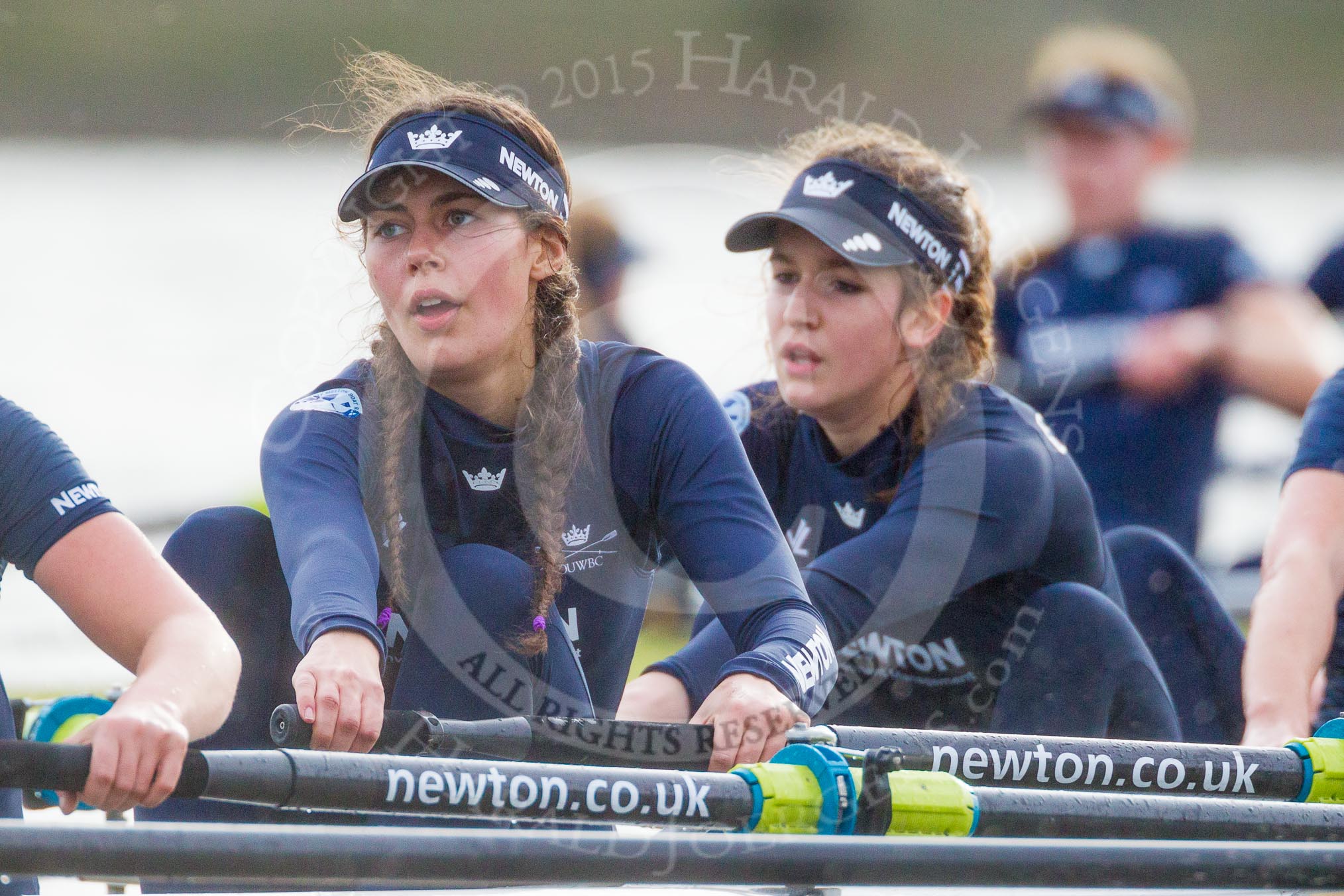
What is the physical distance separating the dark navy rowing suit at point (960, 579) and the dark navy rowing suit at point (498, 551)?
233mm

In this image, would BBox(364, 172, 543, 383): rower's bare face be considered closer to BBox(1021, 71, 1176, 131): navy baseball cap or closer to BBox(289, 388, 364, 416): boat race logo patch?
BBox(289, 388, 364, 416): boat race logo patch

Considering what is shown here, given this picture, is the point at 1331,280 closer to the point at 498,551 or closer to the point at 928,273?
the point at 928,273

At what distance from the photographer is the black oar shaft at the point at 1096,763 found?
1737mm

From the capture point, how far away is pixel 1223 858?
→ 156 centimetres

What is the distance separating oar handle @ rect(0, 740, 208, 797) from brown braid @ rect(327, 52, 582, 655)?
0.58 meters

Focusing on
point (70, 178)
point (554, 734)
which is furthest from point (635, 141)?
point (554, 734)

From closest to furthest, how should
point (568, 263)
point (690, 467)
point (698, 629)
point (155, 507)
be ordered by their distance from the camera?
point (690, 467) → point (568, 263) → point (698, 629) → point (155, 507)

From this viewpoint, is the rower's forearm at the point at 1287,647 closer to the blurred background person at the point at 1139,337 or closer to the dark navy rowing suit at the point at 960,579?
the dark navy rowing suit at the point at 960,579

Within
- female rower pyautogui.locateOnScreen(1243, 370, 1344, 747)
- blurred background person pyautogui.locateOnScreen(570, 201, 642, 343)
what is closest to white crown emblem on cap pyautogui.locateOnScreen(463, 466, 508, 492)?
female rower pyautogui.locateOnScreen(1243, 370, 1344, 747)

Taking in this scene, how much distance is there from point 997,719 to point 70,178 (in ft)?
35.4

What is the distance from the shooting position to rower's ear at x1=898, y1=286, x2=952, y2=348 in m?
2.41

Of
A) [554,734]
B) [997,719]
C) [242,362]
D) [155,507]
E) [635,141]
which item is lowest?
[554,734]

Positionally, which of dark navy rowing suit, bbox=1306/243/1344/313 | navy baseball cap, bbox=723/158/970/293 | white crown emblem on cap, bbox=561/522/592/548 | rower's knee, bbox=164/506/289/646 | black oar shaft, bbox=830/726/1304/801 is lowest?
black oar shaft, bbox=830/726/1304/801

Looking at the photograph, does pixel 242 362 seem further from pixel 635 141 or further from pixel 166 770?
pixel 166 770
